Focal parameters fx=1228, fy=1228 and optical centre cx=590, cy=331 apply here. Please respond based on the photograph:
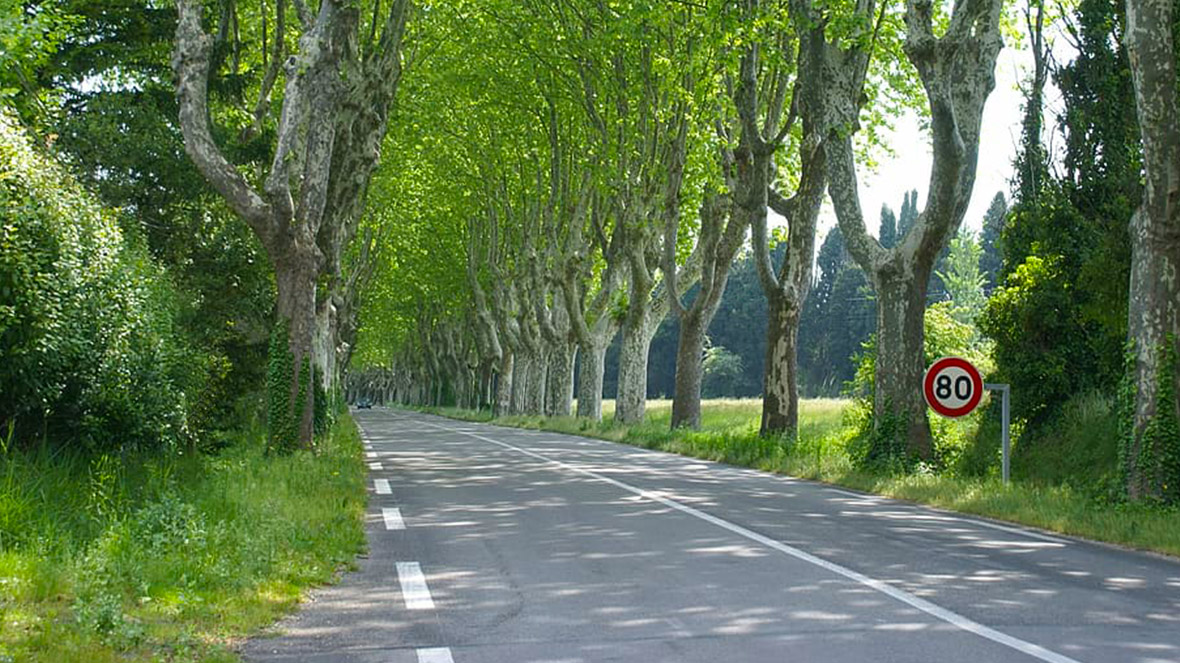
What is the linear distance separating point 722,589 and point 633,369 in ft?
91.6

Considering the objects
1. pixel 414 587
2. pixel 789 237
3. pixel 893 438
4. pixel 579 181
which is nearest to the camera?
pixel 414 587

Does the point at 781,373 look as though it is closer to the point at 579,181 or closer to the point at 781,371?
the point at 781,371

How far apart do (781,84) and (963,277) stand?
92.1 m

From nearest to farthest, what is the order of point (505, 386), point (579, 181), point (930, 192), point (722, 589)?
point (722, 589), point (930, 192), point (579, 181), point (505, 386)

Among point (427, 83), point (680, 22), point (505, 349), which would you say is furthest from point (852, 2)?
point (505, 349)

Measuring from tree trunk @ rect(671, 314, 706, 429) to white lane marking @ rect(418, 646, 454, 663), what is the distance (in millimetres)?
25193

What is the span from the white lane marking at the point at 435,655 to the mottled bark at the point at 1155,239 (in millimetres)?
9060

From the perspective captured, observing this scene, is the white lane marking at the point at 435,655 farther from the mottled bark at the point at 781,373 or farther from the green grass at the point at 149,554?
the mottled bark at the point at 781,373

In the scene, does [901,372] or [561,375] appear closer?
[901,372]

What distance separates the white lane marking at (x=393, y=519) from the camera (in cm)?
1143

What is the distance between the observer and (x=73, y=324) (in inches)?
471

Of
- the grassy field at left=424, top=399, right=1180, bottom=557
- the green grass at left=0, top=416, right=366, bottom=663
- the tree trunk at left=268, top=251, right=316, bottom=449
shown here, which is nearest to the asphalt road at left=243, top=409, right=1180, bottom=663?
the green grass at left=0, top=416, right=366, bottom=663

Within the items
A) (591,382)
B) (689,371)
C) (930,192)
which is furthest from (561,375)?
(930,192)

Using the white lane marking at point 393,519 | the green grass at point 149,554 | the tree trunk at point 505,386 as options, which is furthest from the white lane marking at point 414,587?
the tree trunk at point 505,386
